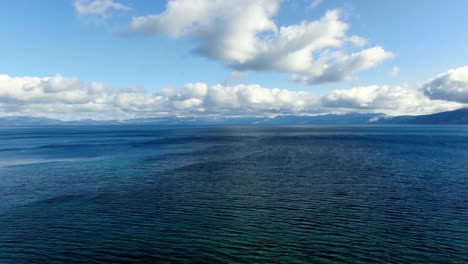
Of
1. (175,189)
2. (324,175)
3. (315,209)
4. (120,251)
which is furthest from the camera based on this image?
(324,175)

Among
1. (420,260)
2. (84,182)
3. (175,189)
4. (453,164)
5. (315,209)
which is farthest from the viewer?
(453,164)

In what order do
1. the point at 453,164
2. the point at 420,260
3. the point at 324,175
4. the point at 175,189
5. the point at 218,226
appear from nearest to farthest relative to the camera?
the point at 420,260, the point at 218,226, the point at 175,189, the point at 324,175, the point at 453,164

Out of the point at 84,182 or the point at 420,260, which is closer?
the point at 420,260

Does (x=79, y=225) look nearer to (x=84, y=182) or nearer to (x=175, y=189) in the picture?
(x=175, y=189)

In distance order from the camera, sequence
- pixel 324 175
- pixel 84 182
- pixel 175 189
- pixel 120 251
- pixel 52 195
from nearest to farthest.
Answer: pixel 120 251
pixel 52 195
pixel 175 189
pixel 84 182
pixel 324 175

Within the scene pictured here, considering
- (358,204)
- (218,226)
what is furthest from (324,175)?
(218,226)

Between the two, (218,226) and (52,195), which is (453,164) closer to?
(218,226)

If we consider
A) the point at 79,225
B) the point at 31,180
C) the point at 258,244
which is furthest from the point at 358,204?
the point at 31,180

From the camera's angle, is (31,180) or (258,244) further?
(31,180)
